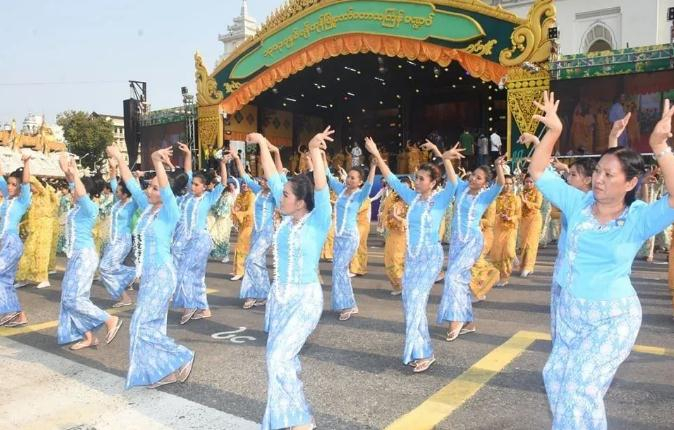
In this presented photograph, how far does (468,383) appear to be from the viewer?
4.32 metres

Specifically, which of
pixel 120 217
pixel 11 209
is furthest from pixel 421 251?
pixel 11 209

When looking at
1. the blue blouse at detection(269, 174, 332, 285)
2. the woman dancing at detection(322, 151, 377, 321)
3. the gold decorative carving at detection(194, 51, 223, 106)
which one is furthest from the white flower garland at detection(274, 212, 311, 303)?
the gold decorative carving at detection(194, 51, 223, 106)

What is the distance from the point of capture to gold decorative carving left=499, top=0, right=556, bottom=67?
13.4 metres

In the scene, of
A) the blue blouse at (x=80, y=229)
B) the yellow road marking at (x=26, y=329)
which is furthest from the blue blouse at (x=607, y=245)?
the yellow road marking at (x=26, y=329)

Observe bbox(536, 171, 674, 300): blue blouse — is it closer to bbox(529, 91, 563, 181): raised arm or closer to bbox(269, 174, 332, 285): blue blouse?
bbox(529, 91, 563, 181): raised arm

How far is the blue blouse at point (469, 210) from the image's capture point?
19.2 feet

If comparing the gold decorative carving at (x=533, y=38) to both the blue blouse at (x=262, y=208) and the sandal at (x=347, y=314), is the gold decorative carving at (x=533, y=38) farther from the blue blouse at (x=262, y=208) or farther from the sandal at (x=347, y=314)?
the sandal at (x=347, y=314)

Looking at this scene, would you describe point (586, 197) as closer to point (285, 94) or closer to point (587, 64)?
point (587, 64)

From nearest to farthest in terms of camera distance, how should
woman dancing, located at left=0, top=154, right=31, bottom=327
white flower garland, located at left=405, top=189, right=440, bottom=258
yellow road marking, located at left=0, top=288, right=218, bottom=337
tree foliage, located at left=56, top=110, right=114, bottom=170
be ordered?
white flower garland, located at left=405, top=189, right=440, bottom=258 < yellow road marking, located at left=0, top=288, right=218, bottom=337 < woman dancing, located at left=0, top=154, right=31, bottom=327 < tree foliage, located at left=56, top=110, right=114, bottom=170

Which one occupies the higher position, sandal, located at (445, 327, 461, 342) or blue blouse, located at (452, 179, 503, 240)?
blue blouse, located at (452, 179, 503, 240)

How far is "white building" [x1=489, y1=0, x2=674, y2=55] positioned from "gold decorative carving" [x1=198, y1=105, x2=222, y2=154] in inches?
608

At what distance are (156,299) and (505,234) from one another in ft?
19.4

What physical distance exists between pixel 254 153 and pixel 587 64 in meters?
14.2

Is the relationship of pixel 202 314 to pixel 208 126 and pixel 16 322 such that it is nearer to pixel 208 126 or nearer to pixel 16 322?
pixel 16 322
